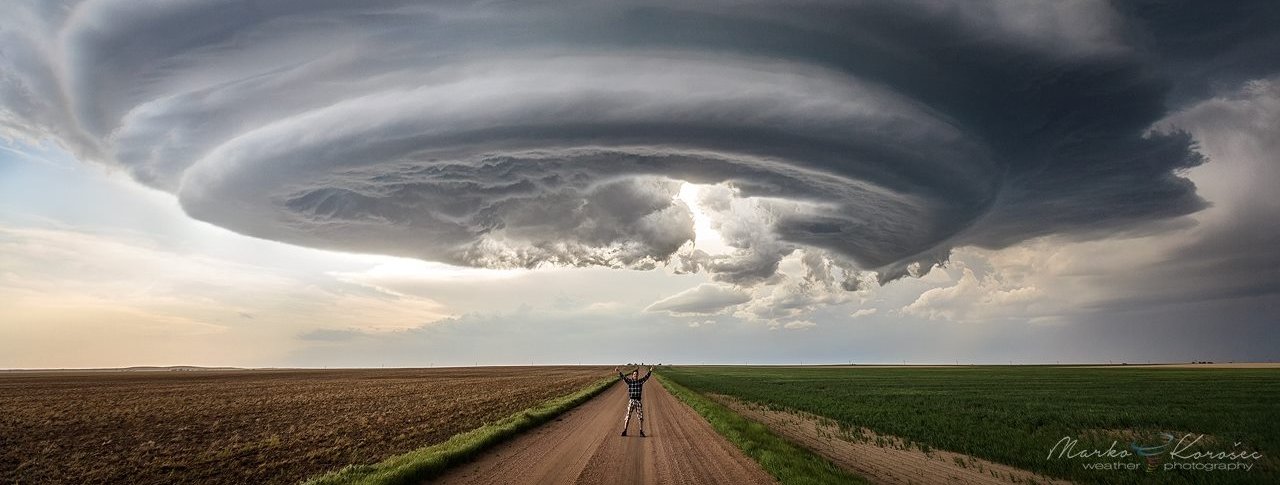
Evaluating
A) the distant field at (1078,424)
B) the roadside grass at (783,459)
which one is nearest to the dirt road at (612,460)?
the roadside grass at (783,459)

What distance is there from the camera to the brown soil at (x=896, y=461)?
16312 mm

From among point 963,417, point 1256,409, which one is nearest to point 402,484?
point 963,417

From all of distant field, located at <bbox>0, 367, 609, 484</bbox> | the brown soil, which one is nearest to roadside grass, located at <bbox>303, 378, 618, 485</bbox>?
distant field, located at <bbox>0, 367, 609, 484</bbox>

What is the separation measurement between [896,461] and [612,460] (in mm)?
10070

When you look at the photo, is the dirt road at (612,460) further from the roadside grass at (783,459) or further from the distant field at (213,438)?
the distant field at (213,438)

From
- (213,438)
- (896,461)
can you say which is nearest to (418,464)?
(896,461)

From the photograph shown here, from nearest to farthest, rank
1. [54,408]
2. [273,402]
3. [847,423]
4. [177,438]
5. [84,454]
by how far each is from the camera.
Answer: [84,454]
[177,438]
[847,423]
[54,408]
[273,402]

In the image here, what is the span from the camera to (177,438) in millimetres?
23734

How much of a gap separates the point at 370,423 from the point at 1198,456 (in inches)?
1322

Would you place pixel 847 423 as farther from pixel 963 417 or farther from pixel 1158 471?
pixel 1158 471

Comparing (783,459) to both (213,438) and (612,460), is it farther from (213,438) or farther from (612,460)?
(213,438)

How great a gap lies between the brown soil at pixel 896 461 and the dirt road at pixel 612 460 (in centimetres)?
382

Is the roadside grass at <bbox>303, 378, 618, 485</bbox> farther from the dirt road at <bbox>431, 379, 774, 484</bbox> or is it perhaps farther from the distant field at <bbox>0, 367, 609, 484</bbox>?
the distant field at <bbox>0, 367, 609, 484</bbox>

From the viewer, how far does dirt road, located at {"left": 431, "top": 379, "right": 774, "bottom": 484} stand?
1386 cm
